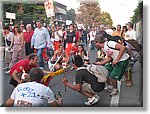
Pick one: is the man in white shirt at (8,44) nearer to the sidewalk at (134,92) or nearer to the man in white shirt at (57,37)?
the man in white shirt at (57,37)

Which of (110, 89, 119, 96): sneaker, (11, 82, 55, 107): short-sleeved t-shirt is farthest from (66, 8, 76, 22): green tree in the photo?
(110, 89, 119, 96): sneaker

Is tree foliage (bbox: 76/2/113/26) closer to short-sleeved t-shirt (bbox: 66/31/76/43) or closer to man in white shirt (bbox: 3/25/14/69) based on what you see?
short-sleeved t-shirt (bbox: 66/31/76/43)

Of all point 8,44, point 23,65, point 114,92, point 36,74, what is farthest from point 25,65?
point 114,92

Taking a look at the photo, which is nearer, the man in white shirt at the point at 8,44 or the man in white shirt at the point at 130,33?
the man in white shirt at the point at 130,33

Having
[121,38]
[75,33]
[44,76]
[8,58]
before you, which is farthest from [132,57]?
[8,58]

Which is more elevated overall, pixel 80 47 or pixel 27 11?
pixel 27 11

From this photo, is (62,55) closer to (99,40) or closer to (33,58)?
(33,58)

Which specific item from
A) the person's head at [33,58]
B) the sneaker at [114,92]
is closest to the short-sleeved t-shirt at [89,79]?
the sneaker at [114,92]

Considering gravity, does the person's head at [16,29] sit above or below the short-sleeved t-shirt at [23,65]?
above
